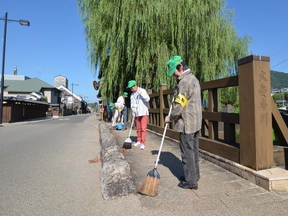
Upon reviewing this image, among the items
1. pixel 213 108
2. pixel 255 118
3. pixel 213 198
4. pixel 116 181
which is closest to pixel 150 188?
pixel 116 181

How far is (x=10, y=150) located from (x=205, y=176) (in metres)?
5.48

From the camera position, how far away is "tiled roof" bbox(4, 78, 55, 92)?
4284 centimetres

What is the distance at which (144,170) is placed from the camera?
11.3ft

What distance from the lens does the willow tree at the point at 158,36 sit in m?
9.32

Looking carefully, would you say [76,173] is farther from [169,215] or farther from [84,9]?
[84,9]

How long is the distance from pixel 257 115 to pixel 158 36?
756 cm

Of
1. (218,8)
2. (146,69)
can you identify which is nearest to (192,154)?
(146,69)

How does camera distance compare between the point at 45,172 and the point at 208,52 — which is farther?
the point at 208,52

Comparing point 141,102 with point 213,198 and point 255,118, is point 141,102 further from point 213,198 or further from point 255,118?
point 213,198

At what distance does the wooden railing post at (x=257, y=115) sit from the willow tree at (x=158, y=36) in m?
6.62

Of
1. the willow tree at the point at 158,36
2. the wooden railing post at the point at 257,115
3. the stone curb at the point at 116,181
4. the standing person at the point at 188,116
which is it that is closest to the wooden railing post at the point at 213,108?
the wooden railing post at the point at 257,115

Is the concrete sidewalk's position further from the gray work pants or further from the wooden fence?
the wooden fence

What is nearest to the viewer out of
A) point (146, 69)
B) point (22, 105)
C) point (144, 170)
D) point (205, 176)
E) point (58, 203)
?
point (58, 203)

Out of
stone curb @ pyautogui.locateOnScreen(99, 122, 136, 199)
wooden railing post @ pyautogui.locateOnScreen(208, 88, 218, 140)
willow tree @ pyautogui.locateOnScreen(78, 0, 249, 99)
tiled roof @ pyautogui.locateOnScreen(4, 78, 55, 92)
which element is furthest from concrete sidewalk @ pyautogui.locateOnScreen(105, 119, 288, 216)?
tiled roof @ pyautogui.locateOnScreen(4, 78, 55, 92)
